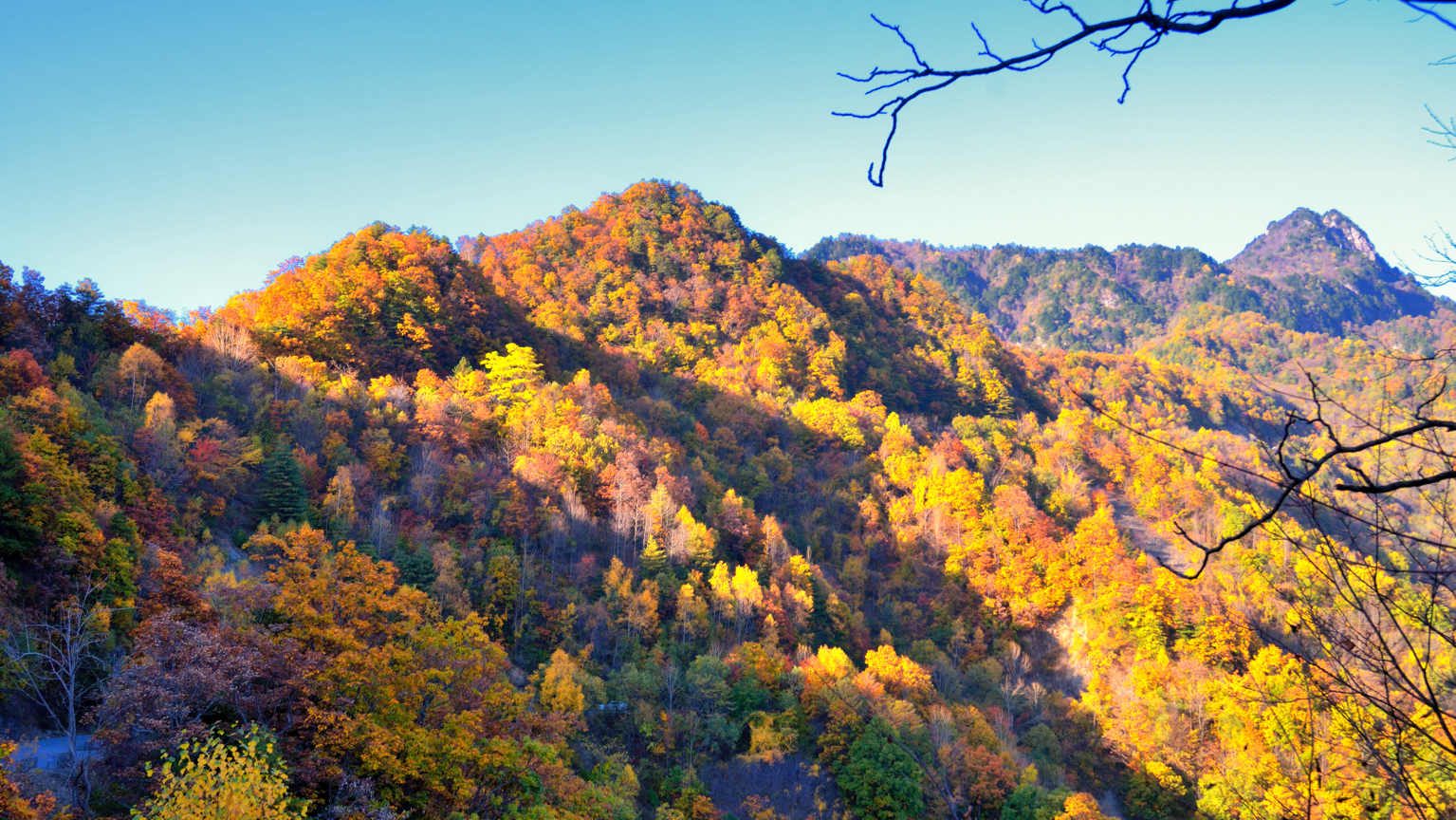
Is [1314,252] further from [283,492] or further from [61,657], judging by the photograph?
[61,657]

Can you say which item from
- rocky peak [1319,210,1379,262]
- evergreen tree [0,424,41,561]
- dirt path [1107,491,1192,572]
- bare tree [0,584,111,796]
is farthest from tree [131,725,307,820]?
rocky peak [1319,210,1379,262]

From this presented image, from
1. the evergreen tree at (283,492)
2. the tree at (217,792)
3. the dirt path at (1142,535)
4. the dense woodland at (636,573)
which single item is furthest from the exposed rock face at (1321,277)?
the tree at (217,792)

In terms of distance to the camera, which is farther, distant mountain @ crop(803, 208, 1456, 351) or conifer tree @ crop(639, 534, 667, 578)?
distant mountain @ crop(803, 208, 1456, 351)

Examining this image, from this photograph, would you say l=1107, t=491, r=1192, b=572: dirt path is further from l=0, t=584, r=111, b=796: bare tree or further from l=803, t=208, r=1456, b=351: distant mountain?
l=803, t=208, r=1456, b=351: distant mountain

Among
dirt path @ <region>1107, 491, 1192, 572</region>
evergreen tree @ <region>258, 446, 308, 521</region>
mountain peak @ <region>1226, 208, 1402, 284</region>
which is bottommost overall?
evergreen tree @ <region>258, 446, 308, 521</region>

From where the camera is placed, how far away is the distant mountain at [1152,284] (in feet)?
469

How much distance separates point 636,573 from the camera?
30.7m

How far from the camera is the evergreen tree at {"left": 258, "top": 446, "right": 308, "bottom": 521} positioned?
2286 centimetres

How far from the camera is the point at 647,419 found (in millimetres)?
45375

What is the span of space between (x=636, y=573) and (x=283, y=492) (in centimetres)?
1358

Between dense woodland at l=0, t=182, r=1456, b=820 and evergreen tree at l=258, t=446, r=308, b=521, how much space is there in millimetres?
119

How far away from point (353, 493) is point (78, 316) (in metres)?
11.6

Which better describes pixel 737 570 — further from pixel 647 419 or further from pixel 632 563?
pixel 647 419

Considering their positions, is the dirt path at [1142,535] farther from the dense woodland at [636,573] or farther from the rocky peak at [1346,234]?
the rocky peak at [1346,234]
